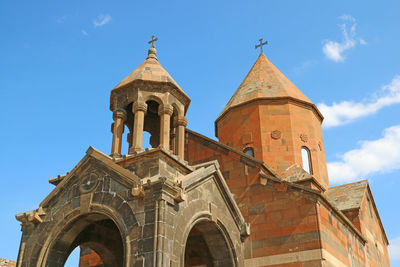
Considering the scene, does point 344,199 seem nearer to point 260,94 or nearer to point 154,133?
point 260,94

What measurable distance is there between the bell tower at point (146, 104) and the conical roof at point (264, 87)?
263 inches

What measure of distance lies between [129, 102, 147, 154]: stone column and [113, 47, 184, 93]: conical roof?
2.49 feet

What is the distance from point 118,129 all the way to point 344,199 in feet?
35.2

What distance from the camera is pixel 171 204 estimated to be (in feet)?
29.8

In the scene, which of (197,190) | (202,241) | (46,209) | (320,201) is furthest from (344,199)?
(46,209)

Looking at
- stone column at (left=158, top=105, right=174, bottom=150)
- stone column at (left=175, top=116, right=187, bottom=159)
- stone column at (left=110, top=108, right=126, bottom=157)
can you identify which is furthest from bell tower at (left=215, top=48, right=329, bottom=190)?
stone column at (left=110, top=108, right=126, bottom=157)

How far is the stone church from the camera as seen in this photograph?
9.12m

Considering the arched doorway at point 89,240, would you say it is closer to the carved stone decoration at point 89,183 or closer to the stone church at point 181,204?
the stone church at point 181,204

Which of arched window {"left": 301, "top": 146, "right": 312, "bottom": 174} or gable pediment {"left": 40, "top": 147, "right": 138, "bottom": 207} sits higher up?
arched window {"left": 301, "top": 146, "right": 312, "bottom": 174}

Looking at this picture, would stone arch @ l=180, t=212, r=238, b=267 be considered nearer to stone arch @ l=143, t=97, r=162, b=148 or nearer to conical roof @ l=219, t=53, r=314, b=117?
stone arch @ l=143, t=97, r=162, b=148

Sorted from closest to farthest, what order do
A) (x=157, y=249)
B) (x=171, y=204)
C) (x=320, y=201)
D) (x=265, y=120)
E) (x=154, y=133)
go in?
(x=157, y=249) < (x=171, y=204) < (x=320, y=201) < (x=154, y=133) < (x=265, y=120)

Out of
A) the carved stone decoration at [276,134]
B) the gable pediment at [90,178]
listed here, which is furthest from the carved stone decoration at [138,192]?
the carved stone decoration at [276,134]

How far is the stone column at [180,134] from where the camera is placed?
12.0 meters

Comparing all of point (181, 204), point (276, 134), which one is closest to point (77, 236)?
point (181, 204)
